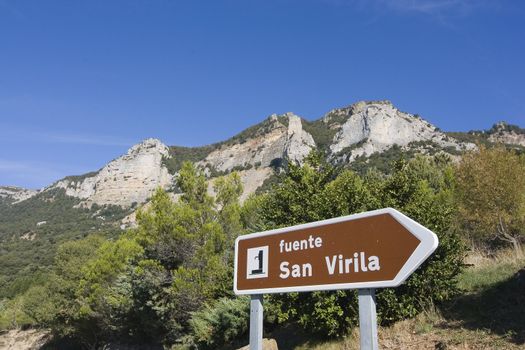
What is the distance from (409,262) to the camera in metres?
2.52

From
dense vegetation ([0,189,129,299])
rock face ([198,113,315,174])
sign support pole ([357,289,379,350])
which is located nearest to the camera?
sign support pole ([357,289,379,350])

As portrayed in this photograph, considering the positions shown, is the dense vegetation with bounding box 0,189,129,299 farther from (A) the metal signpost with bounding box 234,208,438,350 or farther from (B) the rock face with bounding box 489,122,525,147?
(B) the rock face with bounding box 489,122,525,147

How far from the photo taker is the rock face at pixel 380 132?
346 feet

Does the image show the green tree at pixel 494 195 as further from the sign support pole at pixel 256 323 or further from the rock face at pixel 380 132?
the rock face at pixel 380 132

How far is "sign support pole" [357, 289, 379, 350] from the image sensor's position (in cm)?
257

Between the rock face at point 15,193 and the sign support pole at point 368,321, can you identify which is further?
the rock face at point 15,193

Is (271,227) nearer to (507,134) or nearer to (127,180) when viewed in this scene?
(507,134)

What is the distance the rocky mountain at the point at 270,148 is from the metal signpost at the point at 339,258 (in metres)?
89.1

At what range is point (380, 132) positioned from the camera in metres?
112

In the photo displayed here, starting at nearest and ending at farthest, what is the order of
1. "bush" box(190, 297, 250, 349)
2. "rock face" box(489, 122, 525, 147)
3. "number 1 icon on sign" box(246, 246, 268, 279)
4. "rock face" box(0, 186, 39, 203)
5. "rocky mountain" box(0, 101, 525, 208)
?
"number 1 icon on sign" box(246, 246, 268, 279), "bush" box(190, 297, 250, 349), "rocky mountain" box(0, 101, 525, 208), "rock face" box(489, 122, 525, 147), "rock face" box(0, 186, 39, 203)

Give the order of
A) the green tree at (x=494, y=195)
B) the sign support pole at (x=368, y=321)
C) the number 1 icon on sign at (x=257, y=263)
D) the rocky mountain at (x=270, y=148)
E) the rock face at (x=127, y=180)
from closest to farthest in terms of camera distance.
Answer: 1. the sign support pole at (x=368, y=321)
2. the number 1 icon on sign at (x=257, y=263)
3. the green tree at (x=494, y=195)
4. the rocky mountain at (x=270, y=148)
5. the rock face at (x=127, y=180)

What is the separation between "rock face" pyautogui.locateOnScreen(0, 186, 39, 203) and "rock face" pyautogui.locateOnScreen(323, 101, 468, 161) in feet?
446

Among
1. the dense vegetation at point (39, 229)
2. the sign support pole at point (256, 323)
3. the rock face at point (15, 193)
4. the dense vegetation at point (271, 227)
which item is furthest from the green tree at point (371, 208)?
the rock face at point (15, 193)

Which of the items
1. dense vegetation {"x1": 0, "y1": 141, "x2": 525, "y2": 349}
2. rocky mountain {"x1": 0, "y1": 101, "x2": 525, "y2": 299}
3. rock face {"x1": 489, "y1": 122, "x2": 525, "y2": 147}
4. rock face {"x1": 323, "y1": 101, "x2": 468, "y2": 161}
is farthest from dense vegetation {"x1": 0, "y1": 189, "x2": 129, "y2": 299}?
rock face {"x1": 489, "y1": 122, "x2": 525, "y2": 147}
